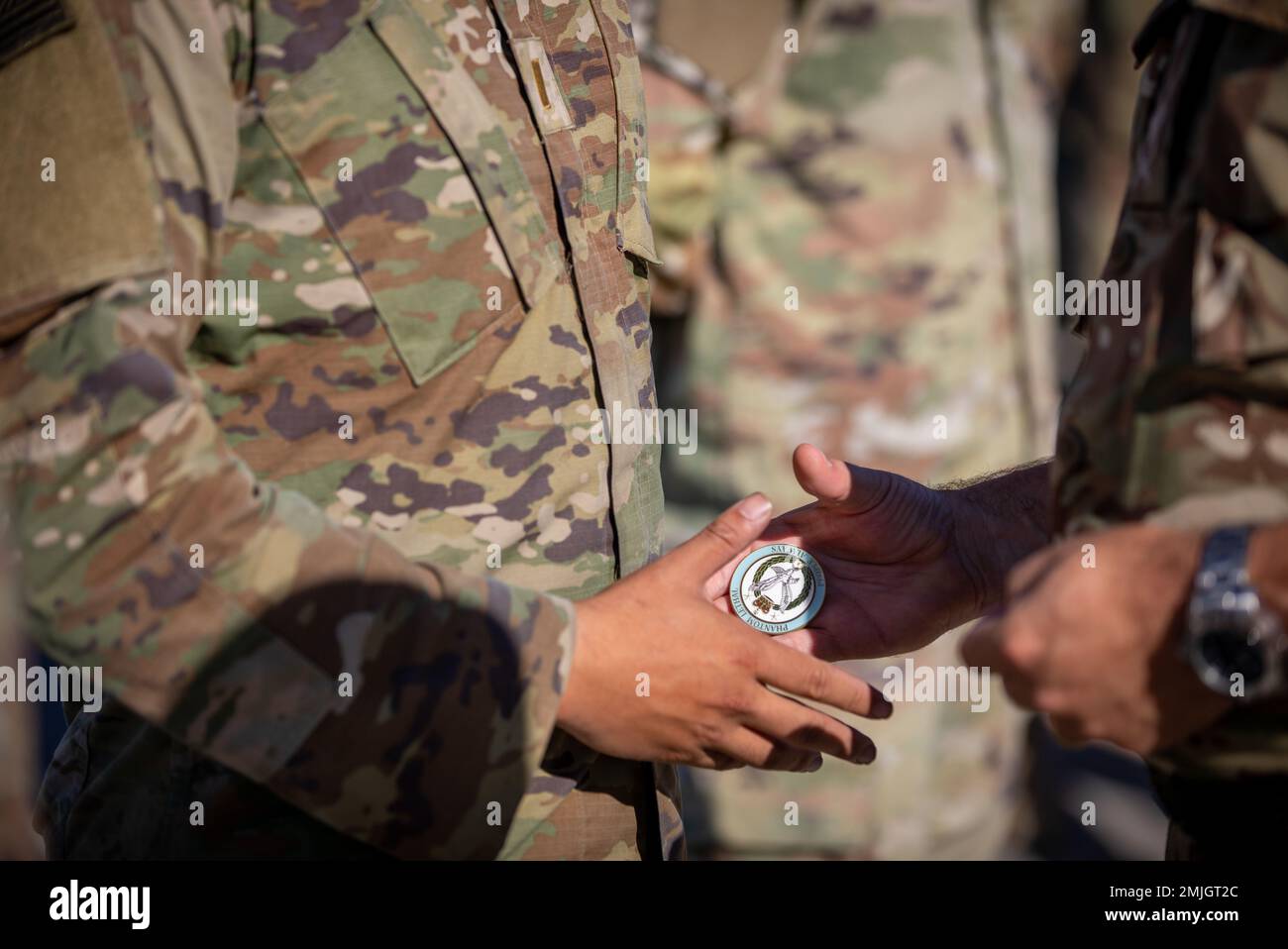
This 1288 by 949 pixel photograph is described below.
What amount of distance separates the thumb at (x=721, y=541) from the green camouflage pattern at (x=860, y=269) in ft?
5.71

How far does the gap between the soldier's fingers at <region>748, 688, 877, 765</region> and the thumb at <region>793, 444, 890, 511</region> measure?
401mm

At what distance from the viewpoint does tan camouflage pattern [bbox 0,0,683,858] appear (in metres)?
1.14

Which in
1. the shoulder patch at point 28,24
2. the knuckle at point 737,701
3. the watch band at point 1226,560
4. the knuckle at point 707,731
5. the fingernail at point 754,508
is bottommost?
the knuckle at point 707,731

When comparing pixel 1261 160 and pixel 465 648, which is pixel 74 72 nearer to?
pixel 465 648

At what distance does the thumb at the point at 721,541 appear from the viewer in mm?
1446

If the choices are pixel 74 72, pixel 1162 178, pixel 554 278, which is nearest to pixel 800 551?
pixel 554 278

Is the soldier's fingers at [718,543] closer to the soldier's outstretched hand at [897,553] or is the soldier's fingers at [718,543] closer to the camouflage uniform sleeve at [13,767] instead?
the soldier's outstretched hand at [897,553]

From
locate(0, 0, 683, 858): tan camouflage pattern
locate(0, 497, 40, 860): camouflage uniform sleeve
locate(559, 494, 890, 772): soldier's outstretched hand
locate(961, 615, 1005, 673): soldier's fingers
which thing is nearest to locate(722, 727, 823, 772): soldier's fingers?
locate(559, 494, 890, 772): soldier's outstretched hand

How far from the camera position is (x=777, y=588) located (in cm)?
174

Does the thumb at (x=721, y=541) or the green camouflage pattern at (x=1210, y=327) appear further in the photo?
the thumb at (x=721, y=541)

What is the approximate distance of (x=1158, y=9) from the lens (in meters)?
1.32

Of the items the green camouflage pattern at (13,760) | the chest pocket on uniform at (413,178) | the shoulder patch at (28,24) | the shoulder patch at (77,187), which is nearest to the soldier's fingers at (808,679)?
the chest pocket on uniform at (413,178)

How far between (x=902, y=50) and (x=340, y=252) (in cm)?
226

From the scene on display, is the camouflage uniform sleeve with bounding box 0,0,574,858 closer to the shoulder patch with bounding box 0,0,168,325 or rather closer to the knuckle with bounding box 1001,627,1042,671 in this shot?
the shoulder patch with bounding box 0,0,168,325
